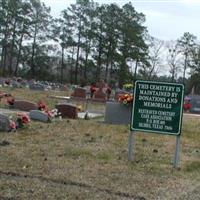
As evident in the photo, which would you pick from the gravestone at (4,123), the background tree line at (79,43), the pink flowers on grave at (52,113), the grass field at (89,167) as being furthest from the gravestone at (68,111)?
the background tree line at (79,43)

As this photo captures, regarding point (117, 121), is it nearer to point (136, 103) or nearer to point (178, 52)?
point (136, 103)

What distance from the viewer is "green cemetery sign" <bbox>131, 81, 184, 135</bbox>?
9344 millimetres

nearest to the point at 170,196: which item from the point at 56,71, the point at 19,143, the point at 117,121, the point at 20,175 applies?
the point at 20,175

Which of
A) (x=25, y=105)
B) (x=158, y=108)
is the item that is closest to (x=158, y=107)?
(x=158, y=108)

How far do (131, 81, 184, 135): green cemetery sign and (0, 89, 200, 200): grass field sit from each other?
23.8 inches

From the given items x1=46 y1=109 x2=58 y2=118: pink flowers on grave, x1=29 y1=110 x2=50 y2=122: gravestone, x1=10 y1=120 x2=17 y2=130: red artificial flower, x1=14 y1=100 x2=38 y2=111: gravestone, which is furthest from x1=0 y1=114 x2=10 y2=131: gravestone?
x1=14 y1=100 x2=38 y2=111: gravestone

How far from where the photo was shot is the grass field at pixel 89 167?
22.3ft

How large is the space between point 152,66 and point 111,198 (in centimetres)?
8714

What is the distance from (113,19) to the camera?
82.5 m

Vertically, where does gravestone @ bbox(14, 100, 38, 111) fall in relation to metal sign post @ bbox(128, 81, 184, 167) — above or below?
below

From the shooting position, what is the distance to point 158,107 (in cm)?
945

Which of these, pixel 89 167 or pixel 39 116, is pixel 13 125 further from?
pixel 89 167

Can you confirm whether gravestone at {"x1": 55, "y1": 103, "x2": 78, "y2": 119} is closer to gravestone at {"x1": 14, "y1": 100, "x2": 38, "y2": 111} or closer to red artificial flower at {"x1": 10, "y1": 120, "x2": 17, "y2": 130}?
gravestone at {"x1": 14, "y1": 100, "x2": 38, "y2": 111}

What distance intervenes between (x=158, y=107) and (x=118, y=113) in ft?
26.5
